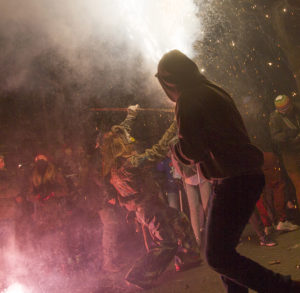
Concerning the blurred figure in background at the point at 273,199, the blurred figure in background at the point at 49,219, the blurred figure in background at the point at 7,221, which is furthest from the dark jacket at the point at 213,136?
the blurred figure in background at the point at 7,221

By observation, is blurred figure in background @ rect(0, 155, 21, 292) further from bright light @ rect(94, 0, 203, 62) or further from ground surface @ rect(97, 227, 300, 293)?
bright light @ rect(94, 0, 203, 62)

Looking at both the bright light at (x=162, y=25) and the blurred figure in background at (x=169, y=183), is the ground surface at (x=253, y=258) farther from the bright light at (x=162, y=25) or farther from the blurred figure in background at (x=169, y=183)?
the bright light at (x=162, y=25)

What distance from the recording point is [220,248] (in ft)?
6.29

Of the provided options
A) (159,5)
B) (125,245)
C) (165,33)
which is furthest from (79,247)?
(159,5)

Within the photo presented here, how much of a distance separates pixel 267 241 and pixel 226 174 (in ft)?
8.38

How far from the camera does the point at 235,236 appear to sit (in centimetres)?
195

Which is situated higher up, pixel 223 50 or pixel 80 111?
pixel 80 111

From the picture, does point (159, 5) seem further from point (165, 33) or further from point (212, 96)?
point (212, 96)

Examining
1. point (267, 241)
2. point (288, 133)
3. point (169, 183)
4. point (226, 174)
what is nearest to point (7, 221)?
point (169, 183)

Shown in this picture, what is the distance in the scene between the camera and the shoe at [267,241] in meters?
3.93

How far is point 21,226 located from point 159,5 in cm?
533

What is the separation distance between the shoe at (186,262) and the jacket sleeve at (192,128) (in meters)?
2.55

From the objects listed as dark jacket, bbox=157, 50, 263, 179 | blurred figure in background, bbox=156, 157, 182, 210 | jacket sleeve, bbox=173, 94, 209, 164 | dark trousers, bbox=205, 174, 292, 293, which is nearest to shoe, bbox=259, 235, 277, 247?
blurred figure in background, bbox=156, 157, 182, 210

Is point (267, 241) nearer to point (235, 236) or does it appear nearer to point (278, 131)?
point (278, 131)
